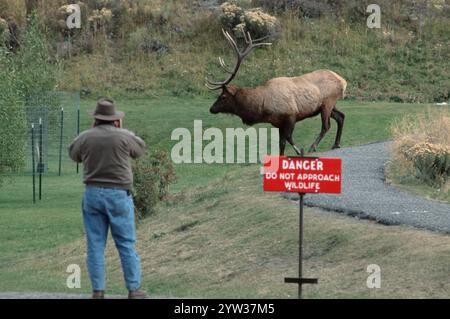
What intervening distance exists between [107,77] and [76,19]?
151 inches

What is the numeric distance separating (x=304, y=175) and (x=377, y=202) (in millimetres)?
6741

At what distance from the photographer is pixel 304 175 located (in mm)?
14023

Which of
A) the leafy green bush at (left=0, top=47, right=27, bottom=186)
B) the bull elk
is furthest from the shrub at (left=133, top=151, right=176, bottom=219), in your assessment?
the leafy green bush at (left=0, top=47, right=27, bottom=186)

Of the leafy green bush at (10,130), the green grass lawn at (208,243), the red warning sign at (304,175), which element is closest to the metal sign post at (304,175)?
the red warning sign at (304,175)

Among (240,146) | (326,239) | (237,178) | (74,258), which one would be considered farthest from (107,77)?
(326,239)

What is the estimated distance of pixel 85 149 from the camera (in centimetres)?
1365

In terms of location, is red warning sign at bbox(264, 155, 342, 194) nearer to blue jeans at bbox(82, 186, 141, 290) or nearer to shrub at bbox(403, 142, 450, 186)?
blue jeans at bbox(82, 186, 141, 290)

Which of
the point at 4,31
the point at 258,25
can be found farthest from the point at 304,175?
the point at 4,31

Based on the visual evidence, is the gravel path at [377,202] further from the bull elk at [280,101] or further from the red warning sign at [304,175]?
the red warning sign at [304,175]

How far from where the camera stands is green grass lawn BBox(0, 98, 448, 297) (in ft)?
54.1

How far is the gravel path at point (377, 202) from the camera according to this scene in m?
18.5

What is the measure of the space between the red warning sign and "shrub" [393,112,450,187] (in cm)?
984

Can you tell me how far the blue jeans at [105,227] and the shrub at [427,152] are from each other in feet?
36.3

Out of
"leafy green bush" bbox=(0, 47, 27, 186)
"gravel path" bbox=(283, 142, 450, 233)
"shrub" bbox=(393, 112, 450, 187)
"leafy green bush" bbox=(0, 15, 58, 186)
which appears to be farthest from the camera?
"leafy green bush" bbox=(0, 15, 58, 186)
